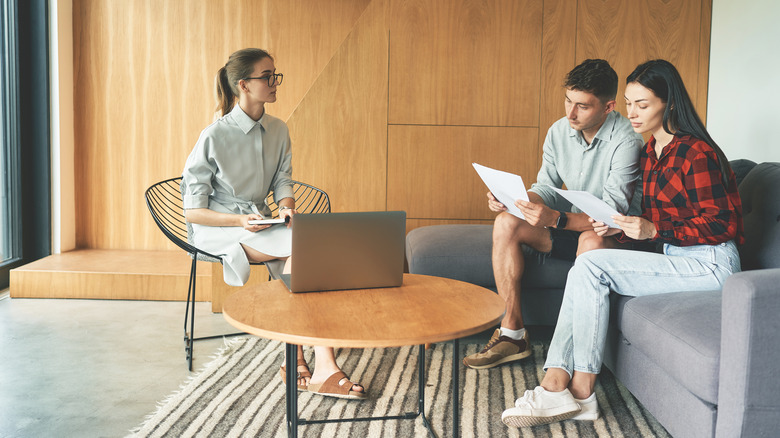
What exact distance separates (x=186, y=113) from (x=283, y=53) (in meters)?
0.79

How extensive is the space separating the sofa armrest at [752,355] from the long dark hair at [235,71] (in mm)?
1984

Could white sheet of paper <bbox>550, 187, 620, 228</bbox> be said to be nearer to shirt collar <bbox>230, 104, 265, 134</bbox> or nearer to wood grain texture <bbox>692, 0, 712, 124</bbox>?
shirt collar <bbox>230, 104, 265, 134</bbox>

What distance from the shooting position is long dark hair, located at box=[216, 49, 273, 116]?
9.18 ft

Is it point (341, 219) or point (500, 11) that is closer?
point (341, 219)

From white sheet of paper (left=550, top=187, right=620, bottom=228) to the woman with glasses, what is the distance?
1.09 m

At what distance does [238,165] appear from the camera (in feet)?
9.29

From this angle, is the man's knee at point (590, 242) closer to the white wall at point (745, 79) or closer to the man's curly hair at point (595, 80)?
the man's curly hair at point (595, 80)

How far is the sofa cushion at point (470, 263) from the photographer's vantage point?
2879 mm

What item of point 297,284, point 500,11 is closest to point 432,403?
point 297,284

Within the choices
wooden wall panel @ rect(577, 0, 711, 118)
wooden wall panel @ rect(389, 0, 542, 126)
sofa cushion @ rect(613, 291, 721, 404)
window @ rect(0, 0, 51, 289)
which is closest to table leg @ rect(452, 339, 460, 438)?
sofa cushion @ rect(613, 291, 721, 404)

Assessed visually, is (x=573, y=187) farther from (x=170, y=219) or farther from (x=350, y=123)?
(x=170, y=219)

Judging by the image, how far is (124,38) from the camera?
4.61 metres

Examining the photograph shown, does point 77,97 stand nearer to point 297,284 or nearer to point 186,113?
point 186,113

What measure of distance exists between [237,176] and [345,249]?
108 centimetres
